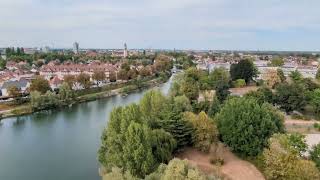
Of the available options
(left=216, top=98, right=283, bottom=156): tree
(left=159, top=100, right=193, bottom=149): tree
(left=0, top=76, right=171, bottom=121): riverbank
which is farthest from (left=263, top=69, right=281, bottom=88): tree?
(left=159, top=100, right=193, bottom=149): tree

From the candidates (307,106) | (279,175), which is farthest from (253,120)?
(307,106)

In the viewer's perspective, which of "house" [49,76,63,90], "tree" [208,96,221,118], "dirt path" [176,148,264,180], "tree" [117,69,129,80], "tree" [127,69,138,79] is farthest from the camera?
"tree" [127,69,138,79]

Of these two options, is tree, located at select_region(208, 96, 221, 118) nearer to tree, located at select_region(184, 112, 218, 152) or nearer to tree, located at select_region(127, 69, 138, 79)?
tree, located at select_region(184, 112, 218, 152)

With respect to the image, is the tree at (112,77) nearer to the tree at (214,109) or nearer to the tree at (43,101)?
the tree at (43,101)

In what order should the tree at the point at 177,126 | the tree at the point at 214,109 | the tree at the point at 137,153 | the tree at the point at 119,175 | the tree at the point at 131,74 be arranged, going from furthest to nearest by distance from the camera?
the tree at the point at 131,74
the tree at the point at 214,109
the tree at the point at 177,126
the tree at the point at 137,153
the tree at the point at 119,175

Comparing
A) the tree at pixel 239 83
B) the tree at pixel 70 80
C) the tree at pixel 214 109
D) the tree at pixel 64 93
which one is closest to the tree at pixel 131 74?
the tree at pixel 70 80

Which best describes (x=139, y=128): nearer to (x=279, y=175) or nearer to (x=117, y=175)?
(x=117, y=175)

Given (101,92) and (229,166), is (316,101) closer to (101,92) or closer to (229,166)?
(229,166)
